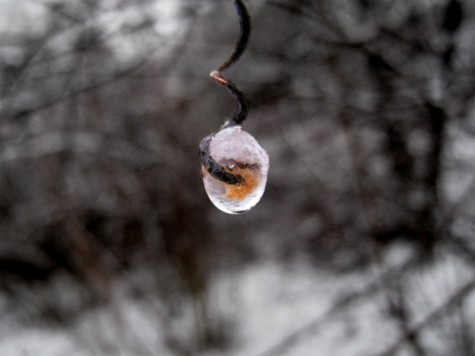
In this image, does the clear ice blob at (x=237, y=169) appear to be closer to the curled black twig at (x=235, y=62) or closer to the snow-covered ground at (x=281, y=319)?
the curled black twig at (x=235, y=62)

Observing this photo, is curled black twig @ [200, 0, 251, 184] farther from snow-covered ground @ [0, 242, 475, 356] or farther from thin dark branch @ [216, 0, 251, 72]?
snow-covered ground @ [0, 242, 475, 356]

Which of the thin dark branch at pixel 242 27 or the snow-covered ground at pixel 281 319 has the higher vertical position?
the snow-covered ground at pixel 281 319

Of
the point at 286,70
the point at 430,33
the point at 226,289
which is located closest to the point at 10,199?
the point at 226,289

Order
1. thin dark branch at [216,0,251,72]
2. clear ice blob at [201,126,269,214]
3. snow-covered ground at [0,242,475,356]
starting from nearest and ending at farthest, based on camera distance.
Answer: thin dark branch at [216,0,251,72] < clear ice blob at [201,126,269,214] < snow-covered ground at [0,242,475,356]

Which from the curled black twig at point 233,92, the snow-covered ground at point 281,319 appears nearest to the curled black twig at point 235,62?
the curled black twig at point 233,92

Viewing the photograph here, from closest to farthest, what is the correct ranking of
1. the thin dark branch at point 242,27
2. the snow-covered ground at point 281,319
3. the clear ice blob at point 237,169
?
the thin dark branch at point 242,27 → the clear ice blob at point 237,169 → the snow-covered ground at point 281,319

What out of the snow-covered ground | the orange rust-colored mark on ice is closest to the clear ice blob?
the orange rust-colored mark on ice

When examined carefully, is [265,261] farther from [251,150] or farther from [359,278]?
[251,150]

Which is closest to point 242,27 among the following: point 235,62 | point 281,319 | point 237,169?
point 235,62
